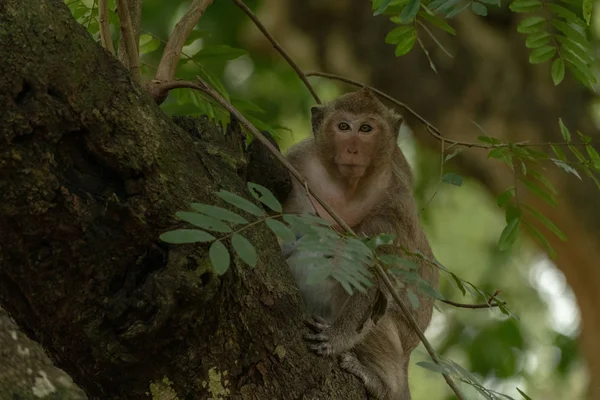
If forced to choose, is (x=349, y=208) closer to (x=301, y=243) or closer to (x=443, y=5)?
(x=443, y=5)

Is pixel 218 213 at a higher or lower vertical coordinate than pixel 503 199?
higher

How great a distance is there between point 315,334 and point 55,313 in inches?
37.2

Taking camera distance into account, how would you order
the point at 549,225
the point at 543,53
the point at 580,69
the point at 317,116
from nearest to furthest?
the point at 580,69
the point at 543,53
the point at 549,225
the point at 317,116

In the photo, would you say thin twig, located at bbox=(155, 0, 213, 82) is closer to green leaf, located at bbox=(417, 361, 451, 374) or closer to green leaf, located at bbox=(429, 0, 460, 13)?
green leaf, located at bbox=(429, 0, 460, 13)

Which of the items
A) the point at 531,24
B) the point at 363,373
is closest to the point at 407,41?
the point at 531,24

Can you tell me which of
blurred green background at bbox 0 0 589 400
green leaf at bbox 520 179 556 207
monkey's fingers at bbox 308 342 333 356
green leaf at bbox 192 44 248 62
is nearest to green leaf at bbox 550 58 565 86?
green leaf at bbox 520 179 556 207

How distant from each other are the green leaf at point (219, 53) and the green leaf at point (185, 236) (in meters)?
2.17

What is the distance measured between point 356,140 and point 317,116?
0.34 meters

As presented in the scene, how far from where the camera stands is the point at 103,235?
265 centimetres

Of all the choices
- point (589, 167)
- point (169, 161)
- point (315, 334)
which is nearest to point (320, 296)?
point (315, 334)

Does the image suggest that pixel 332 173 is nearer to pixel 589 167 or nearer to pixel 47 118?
pixel 589 167

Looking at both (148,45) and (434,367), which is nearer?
(434,367)

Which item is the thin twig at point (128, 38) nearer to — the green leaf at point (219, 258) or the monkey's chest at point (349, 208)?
the green leaf at point (219, 258)

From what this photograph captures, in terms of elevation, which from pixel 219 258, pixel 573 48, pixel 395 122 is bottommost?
pixel 395 122
